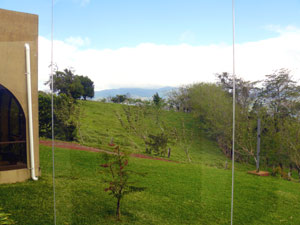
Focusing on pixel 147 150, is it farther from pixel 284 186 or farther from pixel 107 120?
pixel 284 186

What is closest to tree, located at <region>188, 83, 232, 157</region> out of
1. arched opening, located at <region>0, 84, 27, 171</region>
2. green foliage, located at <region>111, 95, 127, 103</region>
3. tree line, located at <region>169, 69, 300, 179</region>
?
tree line, located at <region>169, 69, 300, 179</region>

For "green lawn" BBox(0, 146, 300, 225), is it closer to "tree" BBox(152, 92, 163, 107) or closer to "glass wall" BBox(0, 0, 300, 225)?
"glass wall" BBox(0, 0, 300, 225)

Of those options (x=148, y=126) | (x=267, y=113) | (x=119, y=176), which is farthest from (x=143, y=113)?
(x=267, y=113)

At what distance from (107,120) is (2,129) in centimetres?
142

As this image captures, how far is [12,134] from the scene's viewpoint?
112 inches

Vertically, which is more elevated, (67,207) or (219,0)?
(219,0)

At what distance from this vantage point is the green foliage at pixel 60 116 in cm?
240

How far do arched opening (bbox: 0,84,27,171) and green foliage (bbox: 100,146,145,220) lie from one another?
1189 mm

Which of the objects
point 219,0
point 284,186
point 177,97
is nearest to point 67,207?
point 177,97

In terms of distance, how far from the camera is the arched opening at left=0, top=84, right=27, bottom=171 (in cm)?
279

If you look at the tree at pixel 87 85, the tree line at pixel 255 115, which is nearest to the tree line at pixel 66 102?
the tree at pixel 87 85

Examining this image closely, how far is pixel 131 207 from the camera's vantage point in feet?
6.86

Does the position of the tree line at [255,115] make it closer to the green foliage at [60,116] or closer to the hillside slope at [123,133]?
the hillside slope at [123,133]

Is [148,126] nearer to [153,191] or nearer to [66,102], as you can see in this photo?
[153,191]
